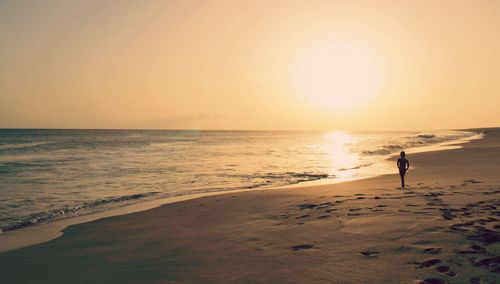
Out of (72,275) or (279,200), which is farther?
(279,200)

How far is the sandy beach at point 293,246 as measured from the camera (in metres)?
5.68

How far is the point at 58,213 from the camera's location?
43.4ft

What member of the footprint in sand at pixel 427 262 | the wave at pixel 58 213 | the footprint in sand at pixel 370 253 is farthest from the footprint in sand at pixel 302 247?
the wave at pixel 58 213

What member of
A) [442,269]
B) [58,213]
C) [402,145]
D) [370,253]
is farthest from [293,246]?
[402,145]

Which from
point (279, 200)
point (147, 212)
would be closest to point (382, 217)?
point (279, 200)

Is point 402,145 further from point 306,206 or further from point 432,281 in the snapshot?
point 432,281

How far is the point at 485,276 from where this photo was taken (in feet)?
16.4

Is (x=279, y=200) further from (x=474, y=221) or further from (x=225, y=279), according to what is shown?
(x=225, y=279)

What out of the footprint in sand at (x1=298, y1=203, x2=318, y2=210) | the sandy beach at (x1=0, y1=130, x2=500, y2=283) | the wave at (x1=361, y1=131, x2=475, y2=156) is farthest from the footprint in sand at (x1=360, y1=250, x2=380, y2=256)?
the wave at (x1=361, y1=131, x2=475, y2=156)

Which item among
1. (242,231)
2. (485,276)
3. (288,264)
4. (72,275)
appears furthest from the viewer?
(242,231)

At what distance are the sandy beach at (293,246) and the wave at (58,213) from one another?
→ 1.80 m

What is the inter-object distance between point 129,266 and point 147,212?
617cm

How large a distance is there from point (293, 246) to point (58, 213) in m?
9.51

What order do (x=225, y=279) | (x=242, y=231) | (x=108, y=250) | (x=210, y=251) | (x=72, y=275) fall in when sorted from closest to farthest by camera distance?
1. (x=225, y=279)
2. (x=72, y=275)
3. (x=210, y=251)
4. (x=108, y=250)
5. (x=242, y=231)
